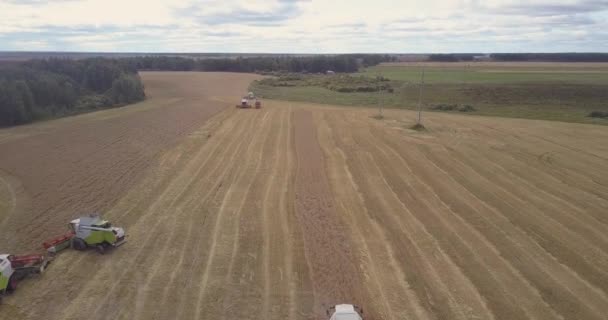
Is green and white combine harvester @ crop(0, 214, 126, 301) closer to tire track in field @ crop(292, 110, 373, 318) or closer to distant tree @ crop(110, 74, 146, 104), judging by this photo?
tire track in field @ crop(292, 110, 373, 318)

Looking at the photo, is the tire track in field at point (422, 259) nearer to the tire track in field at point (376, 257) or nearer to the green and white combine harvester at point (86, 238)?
the tire track in field at point (376, 257)

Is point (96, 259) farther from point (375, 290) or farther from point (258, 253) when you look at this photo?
point (375, 290)

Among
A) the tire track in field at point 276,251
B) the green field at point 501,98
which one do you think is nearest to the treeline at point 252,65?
the green field at point 501,98

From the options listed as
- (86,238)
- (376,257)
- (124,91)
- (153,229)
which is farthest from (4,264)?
(124,91)

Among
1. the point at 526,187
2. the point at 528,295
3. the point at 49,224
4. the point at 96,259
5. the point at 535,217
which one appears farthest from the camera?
the point at 526,187

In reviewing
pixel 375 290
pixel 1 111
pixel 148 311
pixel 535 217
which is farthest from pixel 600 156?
pixel 1 111

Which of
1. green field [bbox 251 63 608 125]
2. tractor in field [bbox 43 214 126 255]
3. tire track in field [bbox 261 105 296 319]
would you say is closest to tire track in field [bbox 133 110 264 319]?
tractor in field [bbox 43 214 126 255]

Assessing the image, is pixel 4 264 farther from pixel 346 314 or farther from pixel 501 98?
pixel 501 98
